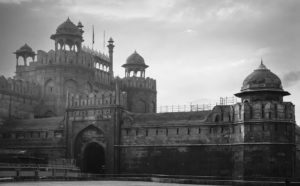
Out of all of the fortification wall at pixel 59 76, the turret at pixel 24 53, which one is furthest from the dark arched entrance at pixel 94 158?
the turret at pixel 24 53

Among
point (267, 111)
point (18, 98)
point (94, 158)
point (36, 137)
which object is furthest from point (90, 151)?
point (267, 111)

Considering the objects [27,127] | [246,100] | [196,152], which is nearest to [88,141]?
[27,127]

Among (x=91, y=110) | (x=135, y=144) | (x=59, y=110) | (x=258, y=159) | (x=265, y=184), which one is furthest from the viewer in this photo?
(x=59, y=110)

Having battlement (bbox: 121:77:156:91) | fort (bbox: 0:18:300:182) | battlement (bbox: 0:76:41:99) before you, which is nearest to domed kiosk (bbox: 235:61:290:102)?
fort (bbox: 0:18:300:182)

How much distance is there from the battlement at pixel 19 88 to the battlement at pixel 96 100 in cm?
645

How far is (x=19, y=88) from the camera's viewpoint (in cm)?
4556

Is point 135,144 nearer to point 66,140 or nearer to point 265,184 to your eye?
point 66,140

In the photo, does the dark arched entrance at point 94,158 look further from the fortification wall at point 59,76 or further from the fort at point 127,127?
the fortification wall at point 59,76

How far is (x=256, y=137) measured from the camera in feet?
108

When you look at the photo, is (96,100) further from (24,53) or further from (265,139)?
(24,53)

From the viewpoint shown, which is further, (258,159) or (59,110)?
(59,110)

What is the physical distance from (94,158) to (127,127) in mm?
A: 4607

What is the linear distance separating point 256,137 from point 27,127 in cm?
1981

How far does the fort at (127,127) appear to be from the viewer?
33031mm
